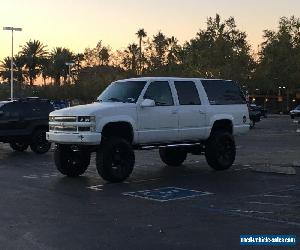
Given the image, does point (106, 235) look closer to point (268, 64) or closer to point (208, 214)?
point (208, 214)

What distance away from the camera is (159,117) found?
516 inches

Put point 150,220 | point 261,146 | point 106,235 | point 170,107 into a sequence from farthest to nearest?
point 261,146 < point 170,107 < point 150,220 < point 106,235

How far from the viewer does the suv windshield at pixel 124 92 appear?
512 inches

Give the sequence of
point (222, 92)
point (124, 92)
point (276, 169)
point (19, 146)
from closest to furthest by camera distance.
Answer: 1. point (124, 92)
2. point (276, 169)
3. point (222, 92)
4. point (19, 146)

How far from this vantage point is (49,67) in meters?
106

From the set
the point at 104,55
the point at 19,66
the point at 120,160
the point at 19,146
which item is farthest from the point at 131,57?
the point at 120,160

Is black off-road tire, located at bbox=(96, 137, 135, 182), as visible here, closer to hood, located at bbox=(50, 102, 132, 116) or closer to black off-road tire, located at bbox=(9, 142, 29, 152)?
hood, located at bbox=(50, 102, 132, 116)

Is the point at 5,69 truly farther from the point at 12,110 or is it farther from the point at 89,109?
the point at 89,109

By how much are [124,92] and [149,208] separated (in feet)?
15.3

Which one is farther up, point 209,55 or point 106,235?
point 209,55

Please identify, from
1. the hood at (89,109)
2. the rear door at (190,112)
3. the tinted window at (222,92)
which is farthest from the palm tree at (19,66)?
the hood at (89,109)

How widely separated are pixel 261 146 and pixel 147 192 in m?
12.3

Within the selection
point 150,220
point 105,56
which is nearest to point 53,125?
point 150,220

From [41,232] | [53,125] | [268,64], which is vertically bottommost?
[41,232]
